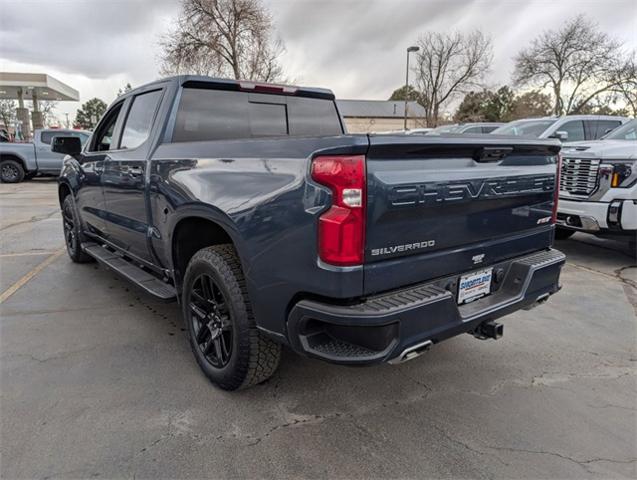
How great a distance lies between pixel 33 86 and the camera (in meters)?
30.0

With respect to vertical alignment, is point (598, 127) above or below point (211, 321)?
above

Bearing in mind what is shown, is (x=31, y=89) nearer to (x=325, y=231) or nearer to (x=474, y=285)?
(x=325, y=231)

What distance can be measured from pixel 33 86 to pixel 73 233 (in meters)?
30.8

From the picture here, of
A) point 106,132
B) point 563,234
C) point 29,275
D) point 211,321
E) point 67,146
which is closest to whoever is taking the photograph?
point 211,321

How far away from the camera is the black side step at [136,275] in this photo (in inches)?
134

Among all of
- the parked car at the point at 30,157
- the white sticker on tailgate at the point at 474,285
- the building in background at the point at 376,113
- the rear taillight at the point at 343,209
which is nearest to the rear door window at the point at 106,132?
the rear taillight at the point at 343,209

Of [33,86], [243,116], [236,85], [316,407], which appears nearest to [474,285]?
[316,407]

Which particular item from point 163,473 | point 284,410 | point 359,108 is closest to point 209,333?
point 284,410

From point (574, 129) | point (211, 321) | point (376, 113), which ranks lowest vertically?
point (211, 321)

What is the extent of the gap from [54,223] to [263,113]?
718 cm

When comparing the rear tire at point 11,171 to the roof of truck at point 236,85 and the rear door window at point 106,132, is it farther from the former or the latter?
the roof of truck at point 236,85

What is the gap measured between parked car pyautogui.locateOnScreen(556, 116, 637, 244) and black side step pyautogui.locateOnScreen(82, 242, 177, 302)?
5.19 m

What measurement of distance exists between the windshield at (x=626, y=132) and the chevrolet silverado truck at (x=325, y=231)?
5.15m

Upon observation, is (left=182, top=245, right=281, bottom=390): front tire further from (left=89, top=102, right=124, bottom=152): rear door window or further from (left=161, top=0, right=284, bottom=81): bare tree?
(left=161, top=0, right=284, bottom=81): bare tree
